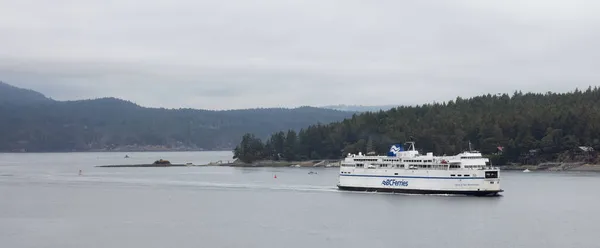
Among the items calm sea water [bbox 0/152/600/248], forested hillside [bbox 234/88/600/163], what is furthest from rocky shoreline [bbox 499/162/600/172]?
calm sea water [bbox 0/152/600/248]

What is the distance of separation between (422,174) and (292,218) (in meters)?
18.4

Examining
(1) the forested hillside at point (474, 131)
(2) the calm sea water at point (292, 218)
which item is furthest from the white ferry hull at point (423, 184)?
(1) the forested hillside at point (474, 131)

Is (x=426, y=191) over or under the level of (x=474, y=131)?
under

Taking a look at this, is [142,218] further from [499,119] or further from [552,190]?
[499,119]

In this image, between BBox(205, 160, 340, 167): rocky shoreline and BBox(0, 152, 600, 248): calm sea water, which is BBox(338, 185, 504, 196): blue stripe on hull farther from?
BBox(205, 160, 340, 167): rocky shoreline

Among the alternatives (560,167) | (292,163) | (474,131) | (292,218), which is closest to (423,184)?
(292,218)

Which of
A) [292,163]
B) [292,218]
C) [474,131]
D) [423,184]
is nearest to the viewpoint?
[292,218]

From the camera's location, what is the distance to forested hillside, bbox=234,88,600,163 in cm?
13362

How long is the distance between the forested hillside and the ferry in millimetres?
61556

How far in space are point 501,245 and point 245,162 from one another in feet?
402

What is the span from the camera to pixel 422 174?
74438 mm

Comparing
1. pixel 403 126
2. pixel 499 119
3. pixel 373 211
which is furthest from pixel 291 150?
pixel 373 211

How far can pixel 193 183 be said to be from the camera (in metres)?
103

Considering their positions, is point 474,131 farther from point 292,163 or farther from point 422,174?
point 422,174
